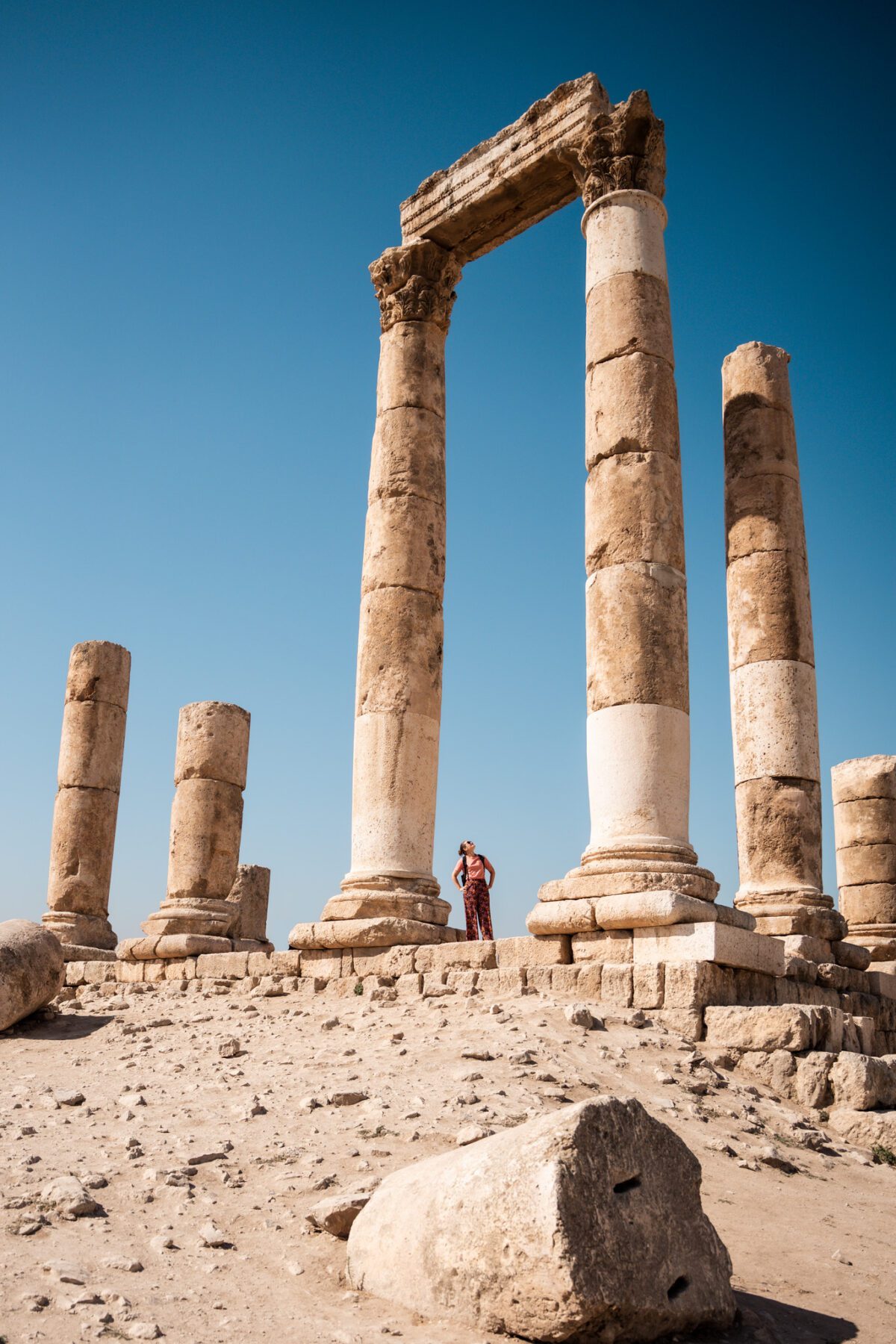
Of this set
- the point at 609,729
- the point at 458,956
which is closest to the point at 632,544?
the point at 609,729

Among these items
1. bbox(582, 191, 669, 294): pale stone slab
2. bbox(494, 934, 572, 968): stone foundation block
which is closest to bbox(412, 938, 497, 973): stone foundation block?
bbox(494, 934, 572, 968): stone foundation block

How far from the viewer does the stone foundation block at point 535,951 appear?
10.6m

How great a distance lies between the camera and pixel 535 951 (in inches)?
422

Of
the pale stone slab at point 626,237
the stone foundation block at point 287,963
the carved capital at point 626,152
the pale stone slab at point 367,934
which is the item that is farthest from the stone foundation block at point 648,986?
the carved capital at point 626,152

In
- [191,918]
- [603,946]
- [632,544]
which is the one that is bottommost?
[603,946]

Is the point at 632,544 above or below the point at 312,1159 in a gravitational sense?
above

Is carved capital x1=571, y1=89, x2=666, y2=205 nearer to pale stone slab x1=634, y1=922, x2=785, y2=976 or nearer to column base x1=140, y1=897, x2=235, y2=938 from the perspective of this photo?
pale stone slab x1=634, y1=922, x2=785, y2=976

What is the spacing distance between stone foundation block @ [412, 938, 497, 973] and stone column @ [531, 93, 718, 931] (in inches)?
26.5

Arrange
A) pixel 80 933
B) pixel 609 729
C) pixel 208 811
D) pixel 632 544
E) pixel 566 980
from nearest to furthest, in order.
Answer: pixel 566 980 < pixel 609 729 < pixel 632 544 < pixel 208 811 < pixel 80 933

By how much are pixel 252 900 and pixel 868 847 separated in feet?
34.1

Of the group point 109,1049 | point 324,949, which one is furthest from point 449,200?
point 109,1049

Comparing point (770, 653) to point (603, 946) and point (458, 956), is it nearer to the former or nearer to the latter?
point (603, 946)

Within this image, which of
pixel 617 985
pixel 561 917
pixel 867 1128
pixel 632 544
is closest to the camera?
pixel 867 1128

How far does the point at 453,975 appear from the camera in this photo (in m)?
10.8
